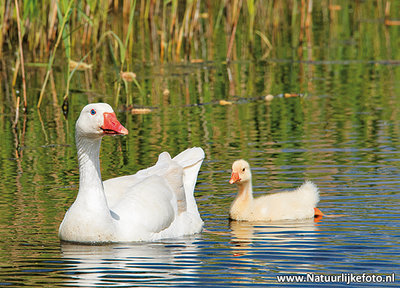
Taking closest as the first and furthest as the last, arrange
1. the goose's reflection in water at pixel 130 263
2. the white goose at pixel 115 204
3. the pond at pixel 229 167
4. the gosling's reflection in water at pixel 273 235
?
1. the goose's reflection in water at pixel 130 263
2. the pond at pixel 229 167
3. the gosling's reflection in water at pixel 273 235
4. the white goose at pixel 115 204

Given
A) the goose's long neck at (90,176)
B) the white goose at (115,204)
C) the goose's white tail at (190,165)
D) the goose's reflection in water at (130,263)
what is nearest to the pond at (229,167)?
the goose's reflection in water at (130,263)

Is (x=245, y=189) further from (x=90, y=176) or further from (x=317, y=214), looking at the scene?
(x=90, y=176)

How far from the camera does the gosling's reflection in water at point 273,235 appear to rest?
723cm

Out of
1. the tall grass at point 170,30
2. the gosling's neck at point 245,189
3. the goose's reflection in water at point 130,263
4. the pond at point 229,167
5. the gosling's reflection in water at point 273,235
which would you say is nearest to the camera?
the goose's reflection in water at point 130,263

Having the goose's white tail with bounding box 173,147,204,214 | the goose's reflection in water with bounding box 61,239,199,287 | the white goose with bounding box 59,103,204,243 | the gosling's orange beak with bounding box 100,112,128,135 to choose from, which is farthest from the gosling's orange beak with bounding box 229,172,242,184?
the gosling's orange beak with bounding box 100,112,128,135

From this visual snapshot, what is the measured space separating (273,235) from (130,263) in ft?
5.11

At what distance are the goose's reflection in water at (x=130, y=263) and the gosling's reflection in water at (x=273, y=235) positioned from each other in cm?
43

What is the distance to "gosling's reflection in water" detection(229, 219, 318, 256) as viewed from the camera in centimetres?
723

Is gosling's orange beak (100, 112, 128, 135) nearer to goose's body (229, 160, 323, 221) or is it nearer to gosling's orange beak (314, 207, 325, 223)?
goose's body (229, 160, 323, 221)

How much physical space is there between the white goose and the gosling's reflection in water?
18.2 inches

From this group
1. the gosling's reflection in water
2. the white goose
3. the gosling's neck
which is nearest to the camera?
the gosling's reflection in water

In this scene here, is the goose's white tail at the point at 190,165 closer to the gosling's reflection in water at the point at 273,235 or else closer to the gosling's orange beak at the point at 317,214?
the gosling's reflection in water at the point at 273,235

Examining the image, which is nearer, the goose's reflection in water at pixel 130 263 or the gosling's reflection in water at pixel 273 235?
the goose's reflection in water at pixel 130 263

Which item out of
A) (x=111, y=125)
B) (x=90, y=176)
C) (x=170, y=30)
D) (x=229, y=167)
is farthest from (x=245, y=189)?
(x=170, y=30)
